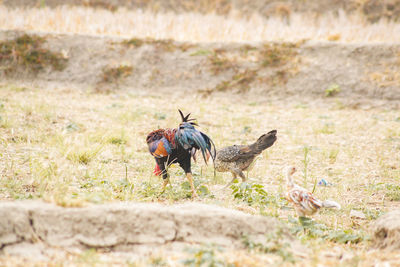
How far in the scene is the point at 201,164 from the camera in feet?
21.0

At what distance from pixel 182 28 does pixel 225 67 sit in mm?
2585

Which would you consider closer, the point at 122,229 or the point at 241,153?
the point at 122,229

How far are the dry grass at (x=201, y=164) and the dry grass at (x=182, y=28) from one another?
3.17 meters

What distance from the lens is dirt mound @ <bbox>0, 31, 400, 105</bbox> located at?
12.2 m

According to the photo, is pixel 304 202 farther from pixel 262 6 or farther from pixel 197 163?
pixel 262 6

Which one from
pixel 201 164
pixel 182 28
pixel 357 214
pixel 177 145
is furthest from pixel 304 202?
pixel 182 28

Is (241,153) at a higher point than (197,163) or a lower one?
higher

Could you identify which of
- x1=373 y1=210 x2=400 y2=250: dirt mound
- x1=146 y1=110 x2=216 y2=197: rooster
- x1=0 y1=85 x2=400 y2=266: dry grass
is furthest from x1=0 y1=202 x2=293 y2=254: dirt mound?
x1=146 y1=110 x2=216 y2=197: rooster

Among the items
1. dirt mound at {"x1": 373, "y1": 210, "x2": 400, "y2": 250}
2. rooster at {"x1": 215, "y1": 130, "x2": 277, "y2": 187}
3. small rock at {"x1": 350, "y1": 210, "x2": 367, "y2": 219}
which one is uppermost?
rooster at {"x1": 215, "y1": 130, "x2": 277, "y2": 187}

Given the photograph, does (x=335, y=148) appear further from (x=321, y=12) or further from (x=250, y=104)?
(x=321, y=12)

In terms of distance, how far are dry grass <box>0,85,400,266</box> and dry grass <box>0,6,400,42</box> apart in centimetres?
317

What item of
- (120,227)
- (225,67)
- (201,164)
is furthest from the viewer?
(225,67)

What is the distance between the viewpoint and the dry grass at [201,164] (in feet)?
14.2

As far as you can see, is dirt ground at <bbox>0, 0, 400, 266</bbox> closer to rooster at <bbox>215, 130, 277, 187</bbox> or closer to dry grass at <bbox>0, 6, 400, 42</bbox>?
rooster at <bbox>215, 130, 277, 187</bbox>
